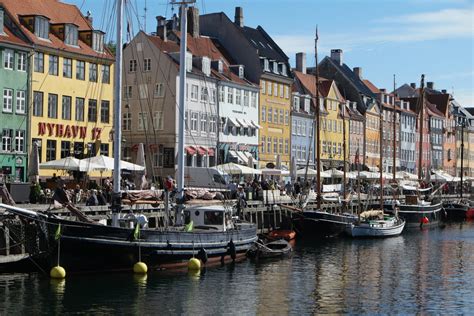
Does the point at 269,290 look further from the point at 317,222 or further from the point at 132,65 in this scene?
the point at 132,65

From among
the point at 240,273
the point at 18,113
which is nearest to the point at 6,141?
the point at 18,113

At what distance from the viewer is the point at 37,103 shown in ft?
206

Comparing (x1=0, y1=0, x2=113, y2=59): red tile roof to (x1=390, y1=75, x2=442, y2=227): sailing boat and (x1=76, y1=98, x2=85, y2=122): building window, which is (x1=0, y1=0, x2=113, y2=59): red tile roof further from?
(x1=390, y1=75, x2=442, y2=227): sailing boat

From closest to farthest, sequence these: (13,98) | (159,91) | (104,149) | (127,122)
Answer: (13,98) → (104,149) → (159,91) → (127,122)

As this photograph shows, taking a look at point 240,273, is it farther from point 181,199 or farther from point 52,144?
point 52,144

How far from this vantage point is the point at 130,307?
94.6 feet

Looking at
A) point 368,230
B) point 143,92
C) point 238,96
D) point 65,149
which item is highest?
point 238,96

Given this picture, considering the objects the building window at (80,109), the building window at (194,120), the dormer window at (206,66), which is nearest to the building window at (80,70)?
the building window at (80,109)

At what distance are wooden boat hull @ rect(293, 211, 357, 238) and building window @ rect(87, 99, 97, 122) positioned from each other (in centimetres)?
1970

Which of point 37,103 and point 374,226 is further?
point 37,103

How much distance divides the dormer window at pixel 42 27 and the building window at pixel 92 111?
6.60 m

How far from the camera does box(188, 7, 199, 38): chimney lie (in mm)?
84688

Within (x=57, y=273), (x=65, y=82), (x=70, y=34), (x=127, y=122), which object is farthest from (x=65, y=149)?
(x=57, y=273)

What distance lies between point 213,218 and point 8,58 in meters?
26.2
